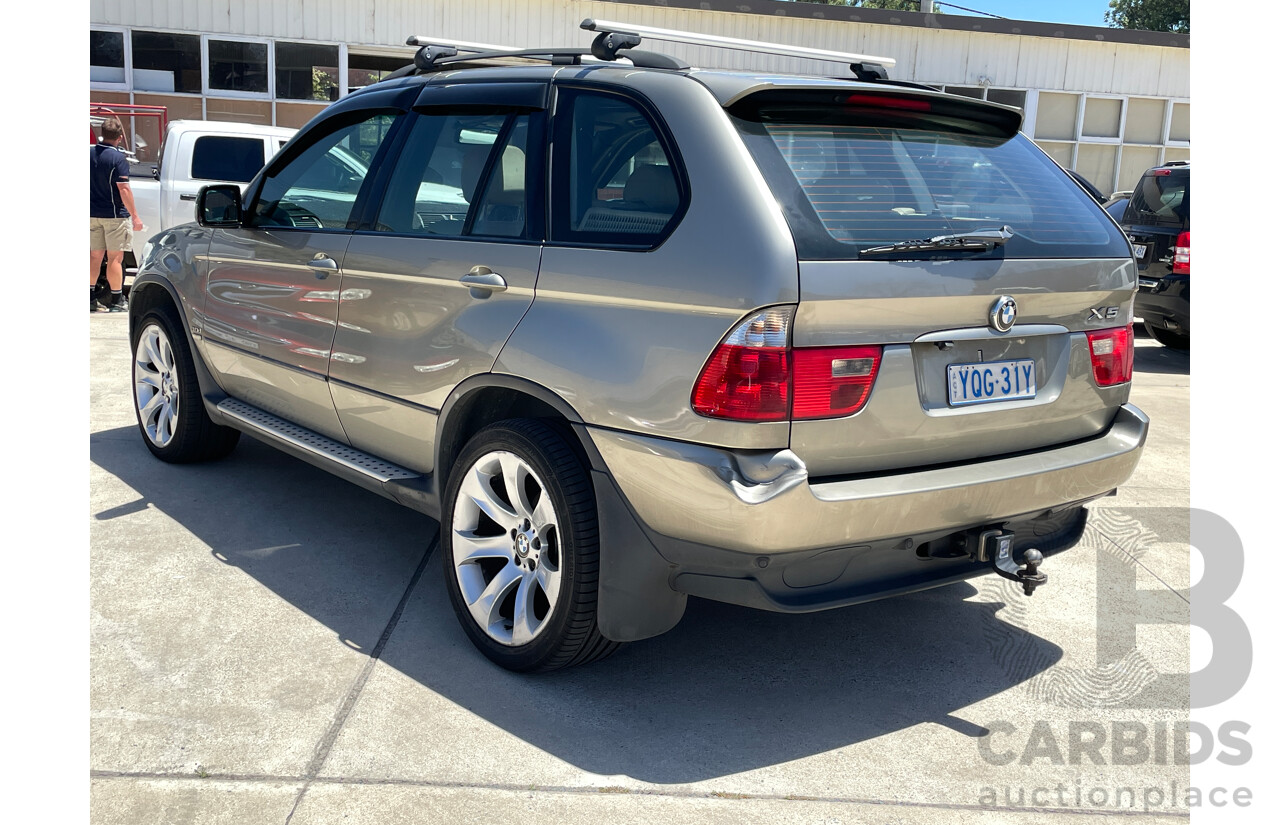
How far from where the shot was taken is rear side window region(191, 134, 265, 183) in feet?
37.4

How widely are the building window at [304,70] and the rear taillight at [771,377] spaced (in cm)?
1542

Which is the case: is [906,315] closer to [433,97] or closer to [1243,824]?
[1243,824]

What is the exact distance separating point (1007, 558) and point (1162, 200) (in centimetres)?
863

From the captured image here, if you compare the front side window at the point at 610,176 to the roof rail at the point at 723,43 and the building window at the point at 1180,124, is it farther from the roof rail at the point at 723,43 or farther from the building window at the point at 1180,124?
the building window at the point at 1180,124

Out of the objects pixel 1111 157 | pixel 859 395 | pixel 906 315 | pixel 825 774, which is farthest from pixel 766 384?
pixel 1111 157

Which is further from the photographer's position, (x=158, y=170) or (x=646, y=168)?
(x=158, y=170)

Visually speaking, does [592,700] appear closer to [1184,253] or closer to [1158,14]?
[1184,253]

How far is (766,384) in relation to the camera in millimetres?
2797

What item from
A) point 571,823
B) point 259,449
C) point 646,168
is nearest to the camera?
point 571,823

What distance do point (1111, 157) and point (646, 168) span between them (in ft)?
68.0

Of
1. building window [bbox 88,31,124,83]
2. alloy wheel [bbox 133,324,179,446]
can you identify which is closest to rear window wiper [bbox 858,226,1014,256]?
alloy wheel [bbox 133,324,179,446]

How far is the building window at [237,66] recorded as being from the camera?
16.4 meters

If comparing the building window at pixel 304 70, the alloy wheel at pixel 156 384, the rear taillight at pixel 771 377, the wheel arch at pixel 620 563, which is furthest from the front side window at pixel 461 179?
the building window at pixel 304 70

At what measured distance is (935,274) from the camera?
3.00 meters
